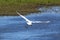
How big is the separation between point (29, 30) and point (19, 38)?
6.54ft

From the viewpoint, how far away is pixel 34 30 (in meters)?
14.1

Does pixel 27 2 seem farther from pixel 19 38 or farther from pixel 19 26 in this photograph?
pixel 19 38

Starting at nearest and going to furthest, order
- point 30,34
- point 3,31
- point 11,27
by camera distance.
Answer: point 30,34 → point 3,31 → point 11,27

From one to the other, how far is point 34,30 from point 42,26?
3.72 ft

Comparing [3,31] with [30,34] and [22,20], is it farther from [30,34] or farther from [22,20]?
[22,20]

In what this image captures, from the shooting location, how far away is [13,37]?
1242 centimetres

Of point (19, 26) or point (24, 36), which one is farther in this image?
point (19, 26)

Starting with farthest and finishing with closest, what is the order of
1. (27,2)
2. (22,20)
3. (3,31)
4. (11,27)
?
(27,2) → (22,20) → (11,27) → (3,31)

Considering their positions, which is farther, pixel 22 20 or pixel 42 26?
pixel 22 20

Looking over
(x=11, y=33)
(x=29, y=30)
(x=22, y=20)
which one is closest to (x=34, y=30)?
(x=29, y=30)

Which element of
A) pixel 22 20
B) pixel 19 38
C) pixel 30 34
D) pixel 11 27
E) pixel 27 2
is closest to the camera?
pixel 19 38

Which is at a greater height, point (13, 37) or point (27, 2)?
point (13, 37)

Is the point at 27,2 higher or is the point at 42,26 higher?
the point at 42,26

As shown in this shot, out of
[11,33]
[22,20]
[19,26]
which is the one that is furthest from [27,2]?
[11,33]
